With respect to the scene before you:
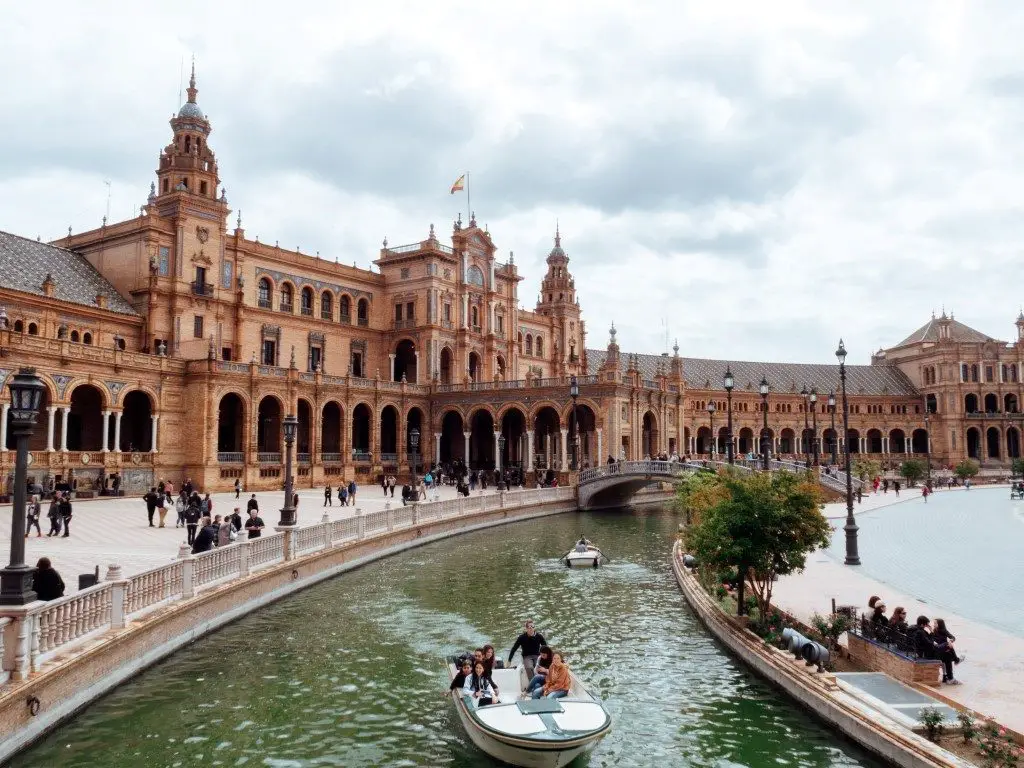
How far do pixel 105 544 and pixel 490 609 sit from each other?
37.9 ft

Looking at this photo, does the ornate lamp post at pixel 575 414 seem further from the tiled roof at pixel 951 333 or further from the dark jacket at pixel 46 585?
the tiled roof at pixel 951 333

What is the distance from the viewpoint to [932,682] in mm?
11836

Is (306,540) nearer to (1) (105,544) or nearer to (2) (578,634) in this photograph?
(1) (105,544)

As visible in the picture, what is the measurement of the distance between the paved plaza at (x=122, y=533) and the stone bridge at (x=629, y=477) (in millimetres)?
10789

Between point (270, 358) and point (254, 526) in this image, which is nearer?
point (254, 526)

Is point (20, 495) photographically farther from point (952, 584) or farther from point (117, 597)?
point (952, 584)

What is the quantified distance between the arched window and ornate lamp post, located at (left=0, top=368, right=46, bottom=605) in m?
45.9

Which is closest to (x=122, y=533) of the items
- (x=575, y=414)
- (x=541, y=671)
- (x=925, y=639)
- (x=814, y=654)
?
(x=541, y=671)

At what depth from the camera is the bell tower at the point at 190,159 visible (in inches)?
2000

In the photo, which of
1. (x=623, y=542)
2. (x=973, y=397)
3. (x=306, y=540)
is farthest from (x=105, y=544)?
(x=973, y=397)

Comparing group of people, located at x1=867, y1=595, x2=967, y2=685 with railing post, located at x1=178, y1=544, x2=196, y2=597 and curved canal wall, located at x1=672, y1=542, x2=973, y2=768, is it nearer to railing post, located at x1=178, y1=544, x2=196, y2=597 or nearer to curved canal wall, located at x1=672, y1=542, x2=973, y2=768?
→ curved canal wall, located at x1=672, y1=542, x2=973, y2=768

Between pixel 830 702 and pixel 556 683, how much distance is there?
160 inches

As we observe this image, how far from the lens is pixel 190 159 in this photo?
51.2m

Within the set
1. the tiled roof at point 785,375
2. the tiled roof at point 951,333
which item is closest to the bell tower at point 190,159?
the tiled roof at point 785,375
